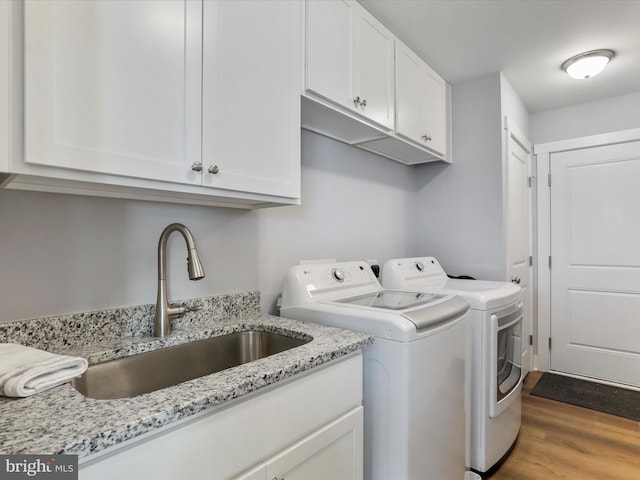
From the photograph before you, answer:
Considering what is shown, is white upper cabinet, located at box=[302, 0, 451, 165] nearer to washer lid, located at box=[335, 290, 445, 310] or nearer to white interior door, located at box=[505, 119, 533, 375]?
white interior door, located at box=[505, 119, 533, 375]

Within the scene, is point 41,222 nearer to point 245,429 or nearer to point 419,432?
point 245,429

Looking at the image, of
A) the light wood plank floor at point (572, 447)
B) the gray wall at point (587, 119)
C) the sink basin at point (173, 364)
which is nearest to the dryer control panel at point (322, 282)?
the sink basin at point (173, 364)

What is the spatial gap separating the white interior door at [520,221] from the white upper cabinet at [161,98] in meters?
1.96

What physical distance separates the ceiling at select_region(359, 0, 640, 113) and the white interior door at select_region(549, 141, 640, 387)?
2.23ft

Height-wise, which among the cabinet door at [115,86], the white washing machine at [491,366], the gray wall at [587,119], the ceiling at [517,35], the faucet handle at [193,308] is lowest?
the white washing machine at [491,366]

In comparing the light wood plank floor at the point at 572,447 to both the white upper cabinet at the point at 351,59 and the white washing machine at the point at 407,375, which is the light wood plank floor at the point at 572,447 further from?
the white upper cabinet at the point at 351,59

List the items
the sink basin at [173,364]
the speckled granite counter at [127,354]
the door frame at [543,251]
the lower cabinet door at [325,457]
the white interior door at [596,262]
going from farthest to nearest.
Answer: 1. the door frame at [543,251]
2. the white interior door at [596,262]
3. the sink basin at [173,364]
4. the lower cabinet door at [325,457]
5. the speckled granite counter at [127,354]

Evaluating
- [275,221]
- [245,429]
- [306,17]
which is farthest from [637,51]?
[245,429]

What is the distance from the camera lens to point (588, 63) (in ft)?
7.64

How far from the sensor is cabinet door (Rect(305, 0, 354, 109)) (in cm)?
144

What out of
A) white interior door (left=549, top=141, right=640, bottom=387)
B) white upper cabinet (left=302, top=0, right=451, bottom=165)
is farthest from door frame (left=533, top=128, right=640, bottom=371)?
white upper cabinet (left=302, top=0, right=451, bottom=165)

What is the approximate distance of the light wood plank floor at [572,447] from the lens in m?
1.85

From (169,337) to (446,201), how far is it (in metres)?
2.23

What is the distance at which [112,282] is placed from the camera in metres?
1.17
